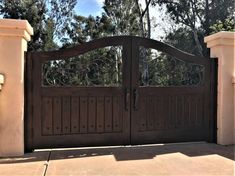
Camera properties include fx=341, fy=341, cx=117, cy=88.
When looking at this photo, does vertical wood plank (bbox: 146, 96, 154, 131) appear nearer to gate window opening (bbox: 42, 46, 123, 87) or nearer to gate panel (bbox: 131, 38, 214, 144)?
gate panel (bbox: 131, 38, 214, 144)

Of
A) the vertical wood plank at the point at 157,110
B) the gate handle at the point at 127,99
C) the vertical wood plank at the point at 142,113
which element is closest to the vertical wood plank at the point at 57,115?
the gate handle at the point at 127,99

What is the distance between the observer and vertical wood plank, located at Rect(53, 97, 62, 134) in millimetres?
5492

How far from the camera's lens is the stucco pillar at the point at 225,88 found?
6.05 meters

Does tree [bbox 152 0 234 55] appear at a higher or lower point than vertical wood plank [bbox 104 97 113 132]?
higher

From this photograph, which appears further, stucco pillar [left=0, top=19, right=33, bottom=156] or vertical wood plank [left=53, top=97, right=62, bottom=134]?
vertical wood plank [left=53, top=97, right=62, bottom=134]

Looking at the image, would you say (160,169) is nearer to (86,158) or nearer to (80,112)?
(86,158)

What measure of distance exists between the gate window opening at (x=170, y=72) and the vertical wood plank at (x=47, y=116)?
1781mm

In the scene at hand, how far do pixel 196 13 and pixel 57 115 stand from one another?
17111 millimetres

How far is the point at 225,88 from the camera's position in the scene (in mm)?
6066

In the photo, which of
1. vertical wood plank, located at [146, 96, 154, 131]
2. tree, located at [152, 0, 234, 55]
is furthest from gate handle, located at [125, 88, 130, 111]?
tree, located at [152, 0, 234, 55]

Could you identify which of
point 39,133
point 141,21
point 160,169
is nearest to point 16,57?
point 39,133

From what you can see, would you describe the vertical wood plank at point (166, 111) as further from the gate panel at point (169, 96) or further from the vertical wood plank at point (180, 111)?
the vertical wood plank at point (180, 111)

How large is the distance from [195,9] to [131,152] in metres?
17.0

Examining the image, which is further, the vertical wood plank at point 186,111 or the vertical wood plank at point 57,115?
the vertical wood plank at point 186,111
